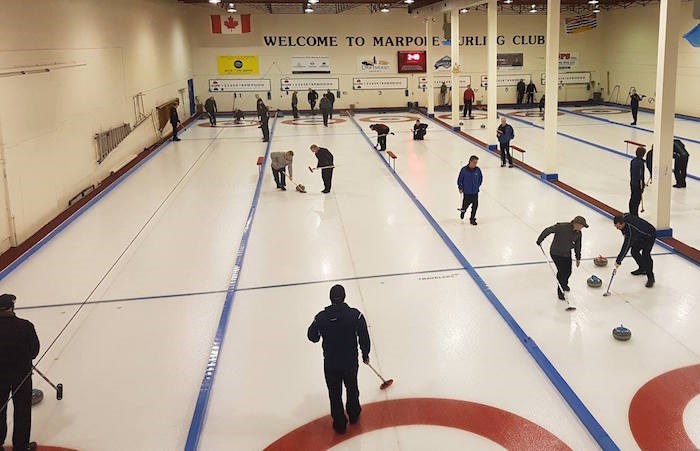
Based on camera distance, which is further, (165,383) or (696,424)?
(165,383)

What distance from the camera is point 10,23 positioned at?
510 inches

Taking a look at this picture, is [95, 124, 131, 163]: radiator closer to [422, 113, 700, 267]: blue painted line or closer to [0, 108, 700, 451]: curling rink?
[0, 108, 700, 451]: curling rink

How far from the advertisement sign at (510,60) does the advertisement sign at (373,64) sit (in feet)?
21.8

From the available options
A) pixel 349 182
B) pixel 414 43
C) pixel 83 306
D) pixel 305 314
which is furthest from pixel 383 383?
pixel 414 43

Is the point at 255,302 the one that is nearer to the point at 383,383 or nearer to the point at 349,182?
the point at 383,383

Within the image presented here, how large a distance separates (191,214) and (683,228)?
416 inches

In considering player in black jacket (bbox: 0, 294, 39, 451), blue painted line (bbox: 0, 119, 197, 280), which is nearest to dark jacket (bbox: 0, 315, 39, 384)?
player in black jacket (bbox: 0, 294, 39, 451)

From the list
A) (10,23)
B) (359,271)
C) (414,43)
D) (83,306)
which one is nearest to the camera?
(83,306)

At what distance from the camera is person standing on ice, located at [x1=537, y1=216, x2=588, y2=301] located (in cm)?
860

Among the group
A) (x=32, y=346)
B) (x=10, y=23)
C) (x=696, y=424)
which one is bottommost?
(x=696, y=424)

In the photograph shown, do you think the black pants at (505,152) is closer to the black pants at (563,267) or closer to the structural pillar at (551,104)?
the structural pillar at (551,104)

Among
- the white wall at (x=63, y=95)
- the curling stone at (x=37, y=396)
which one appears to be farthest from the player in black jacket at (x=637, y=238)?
the white wall at (x=63, y=95)

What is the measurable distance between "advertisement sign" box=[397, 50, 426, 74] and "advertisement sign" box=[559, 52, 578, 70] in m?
8.34

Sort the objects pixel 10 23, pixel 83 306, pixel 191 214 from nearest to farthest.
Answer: pixel 83 306
pixel 10 23
pixel 191 214
